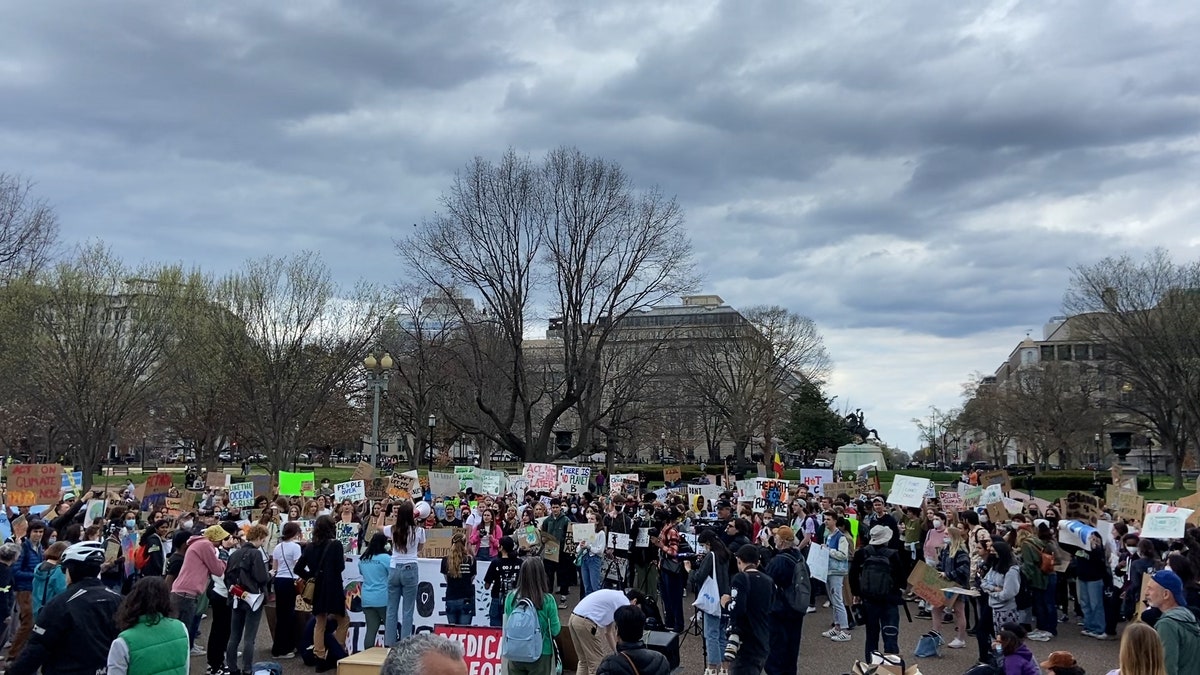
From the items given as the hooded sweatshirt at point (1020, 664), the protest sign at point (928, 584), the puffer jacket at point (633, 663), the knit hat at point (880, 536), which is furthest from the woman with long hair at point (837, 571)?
the puffer jacket at point (633, 663)

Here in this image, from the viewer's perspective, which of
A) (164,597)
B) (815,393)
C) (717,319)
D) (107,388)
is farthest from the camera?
(717,319)

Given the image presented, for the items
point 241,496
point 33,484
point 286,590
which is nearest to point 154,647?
point 286,590

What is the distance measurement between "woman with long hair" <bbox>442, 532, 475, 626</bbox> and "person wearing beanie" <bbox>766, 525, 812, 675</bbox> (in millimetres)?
3898

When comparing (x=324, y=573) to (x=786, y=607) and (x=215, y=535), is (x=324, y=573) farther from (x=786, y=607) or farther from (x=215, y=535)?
(x=786, y=607)

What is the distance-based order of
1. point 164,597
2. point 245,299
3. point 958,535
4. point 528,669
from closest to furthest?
point 164,597
point 528,669
point 958,535
point 245,299

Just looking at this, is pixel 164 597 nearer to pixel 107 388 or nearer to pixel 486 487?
pixel 486 487

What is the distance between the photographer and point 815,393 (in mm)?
63094

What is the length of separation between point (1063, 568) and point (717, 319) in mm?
62095

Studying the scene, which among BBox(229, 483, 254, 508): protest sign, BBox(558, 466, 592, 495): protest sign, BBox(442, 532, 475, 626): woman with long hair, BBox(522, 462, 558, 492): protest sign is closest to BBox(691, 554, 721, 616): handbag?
BBox(442, 532, 475, 626): woman with long hair

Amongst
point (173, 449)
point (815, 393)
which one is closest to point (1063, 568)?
point (815, 393)

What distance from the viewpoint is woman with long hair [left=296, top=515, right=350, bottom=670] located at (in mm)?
10352

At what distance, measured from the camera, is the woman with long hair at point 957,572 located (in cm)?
1276

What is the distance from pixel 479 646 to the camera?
7.45 meters

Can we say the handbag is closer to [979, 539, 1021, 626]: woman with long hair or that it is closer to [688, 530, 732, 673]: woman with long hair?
[688, 530, 732, 673]: woman with long hair
